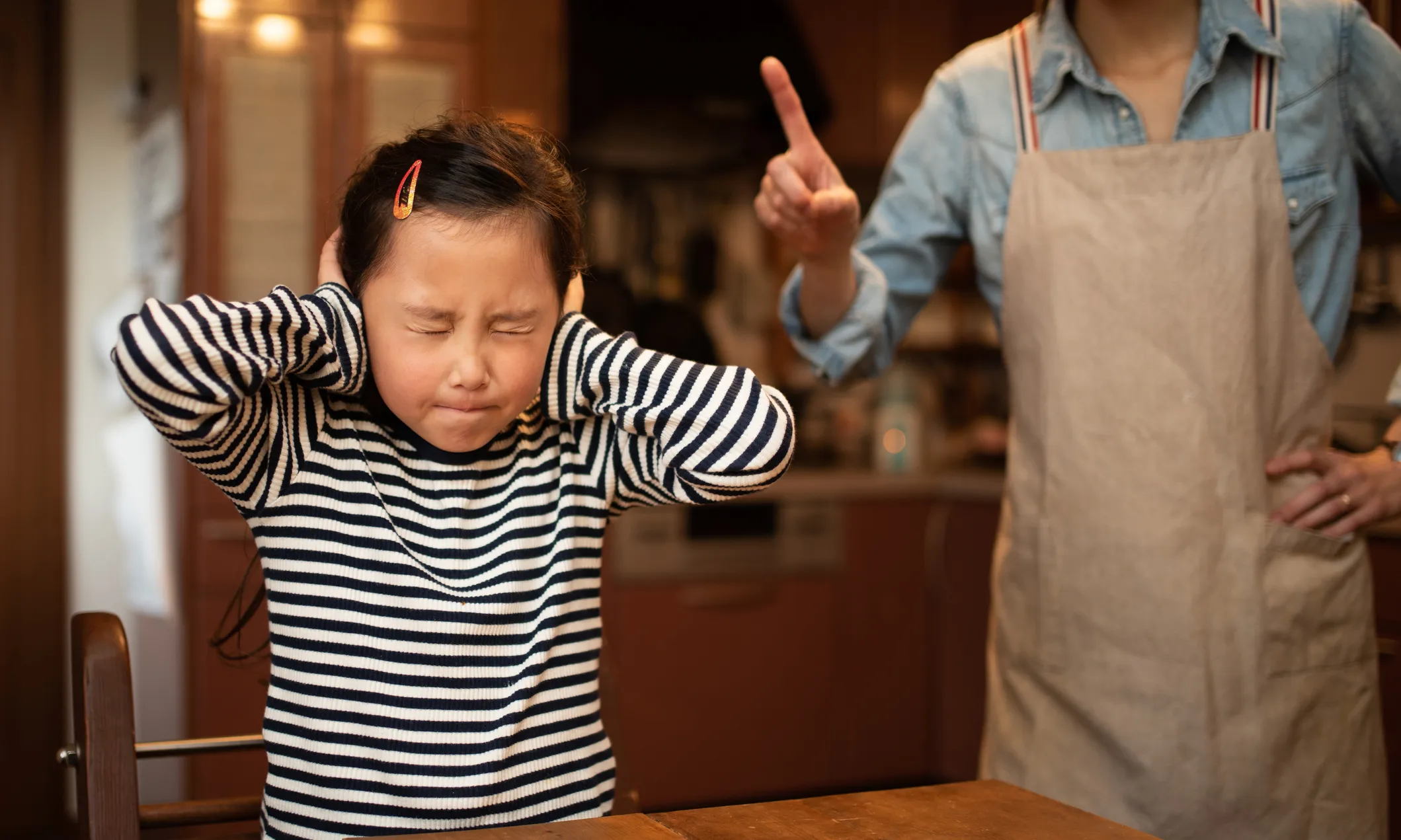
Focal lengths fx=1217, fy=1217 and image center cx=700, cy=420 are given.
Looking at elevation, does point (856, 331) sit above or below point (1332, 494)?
above

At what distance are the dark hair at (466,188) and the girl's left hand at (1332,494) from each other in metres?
0.64

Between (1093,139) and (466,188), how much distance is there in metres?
0.61

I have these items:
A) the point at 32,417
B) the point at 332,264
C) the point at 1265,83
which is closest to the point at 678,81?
the point at 32,417

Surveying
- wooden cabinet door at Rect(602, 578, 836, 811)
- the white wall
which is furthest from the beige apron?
the white wall

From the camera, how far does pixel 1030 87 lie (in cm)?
116

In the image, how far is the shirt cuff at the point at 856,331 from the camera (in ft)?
3.84

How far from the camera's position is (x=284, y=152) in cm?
236

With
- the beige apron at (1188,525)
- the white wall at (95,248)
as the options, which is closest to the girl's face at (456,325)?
the beige apron at (1188,525)

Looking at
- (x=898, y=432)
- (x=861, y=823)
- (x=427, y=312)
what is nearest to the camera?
(x=861, y=823)

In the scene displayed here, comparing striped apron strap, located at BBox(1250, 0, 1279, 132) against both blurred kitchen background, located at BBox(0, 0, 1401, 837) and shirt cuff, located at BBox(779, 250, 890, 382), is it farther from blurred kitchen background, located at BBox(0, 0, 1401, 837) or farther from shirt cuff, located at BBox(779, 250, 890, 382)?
blurred kitchen background, located at BBox(0, 0, 1401, 837)

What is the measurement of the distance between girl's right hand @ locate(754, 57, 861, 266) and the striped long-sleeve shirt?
210mm

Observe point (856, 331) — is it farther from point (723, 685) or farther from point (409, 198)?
point (723, 685)

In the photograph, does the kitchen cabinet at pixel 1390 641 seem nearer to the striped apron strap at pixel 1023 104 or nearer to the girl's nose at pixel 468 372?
the striped apron strap at pixel 1023 104

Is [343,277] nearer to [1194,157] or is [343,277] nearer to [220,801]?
[220,801]
